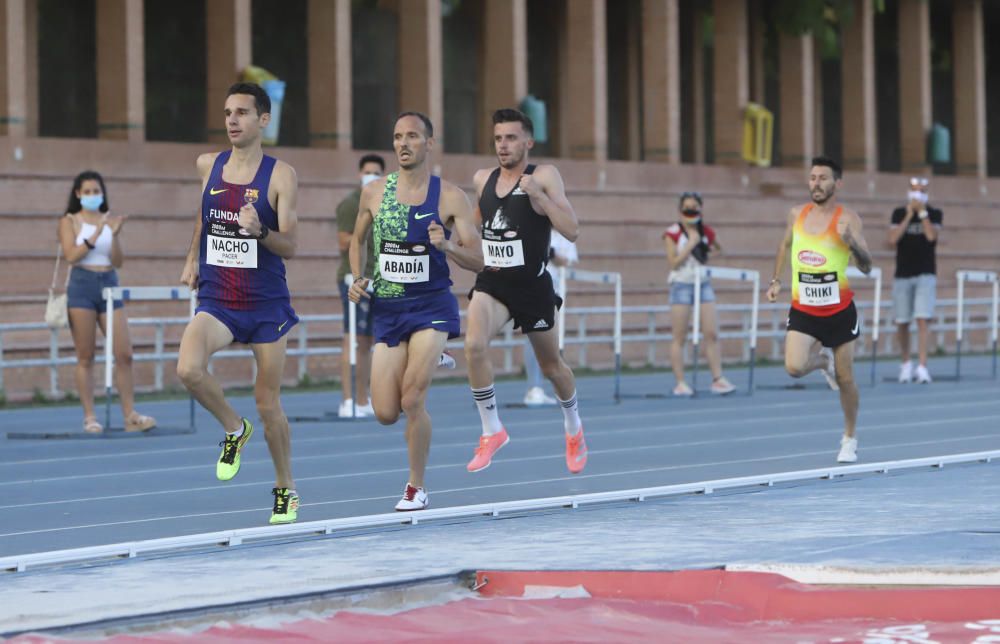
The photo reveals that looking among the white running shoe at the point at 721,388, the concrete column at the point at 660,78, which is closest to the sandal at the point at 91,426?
the white running shoe at the point at 721,388

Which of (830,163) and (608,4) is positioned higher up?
(608,4)

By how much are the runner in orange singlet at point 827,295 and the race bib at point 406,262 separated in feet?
11.3

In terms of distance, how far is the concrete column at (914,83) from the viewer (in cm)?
3825

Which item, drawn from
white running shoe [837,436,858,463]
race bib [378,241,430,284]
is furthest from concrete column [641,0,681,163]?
race bib [378,241,430,284]

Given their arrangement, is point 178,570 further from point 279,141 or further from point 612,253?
point 279,141

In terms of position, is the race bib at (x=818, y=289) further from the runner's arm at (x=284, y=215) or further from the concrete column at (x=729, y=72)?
the concrete column at (x=729, y=72)

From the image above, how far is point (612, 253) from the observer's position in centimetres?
2681

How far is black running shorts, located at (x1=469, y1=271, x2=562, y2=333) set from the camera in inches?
441

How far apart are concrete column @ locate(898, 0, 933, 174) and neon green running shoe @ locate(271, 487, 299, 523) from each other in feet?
100

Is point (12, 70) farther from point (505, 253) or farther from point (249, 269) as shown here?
point (249, 269)

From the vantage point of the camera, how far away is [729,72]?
112 ft

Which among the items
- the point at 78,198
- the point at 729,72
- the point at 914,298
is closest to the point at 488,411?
the point at 78,198

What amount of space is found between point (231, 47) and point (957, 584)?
2005cm

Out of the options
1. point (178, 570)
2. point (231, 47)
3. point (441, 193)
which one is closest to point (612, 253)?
point (231, 47)
